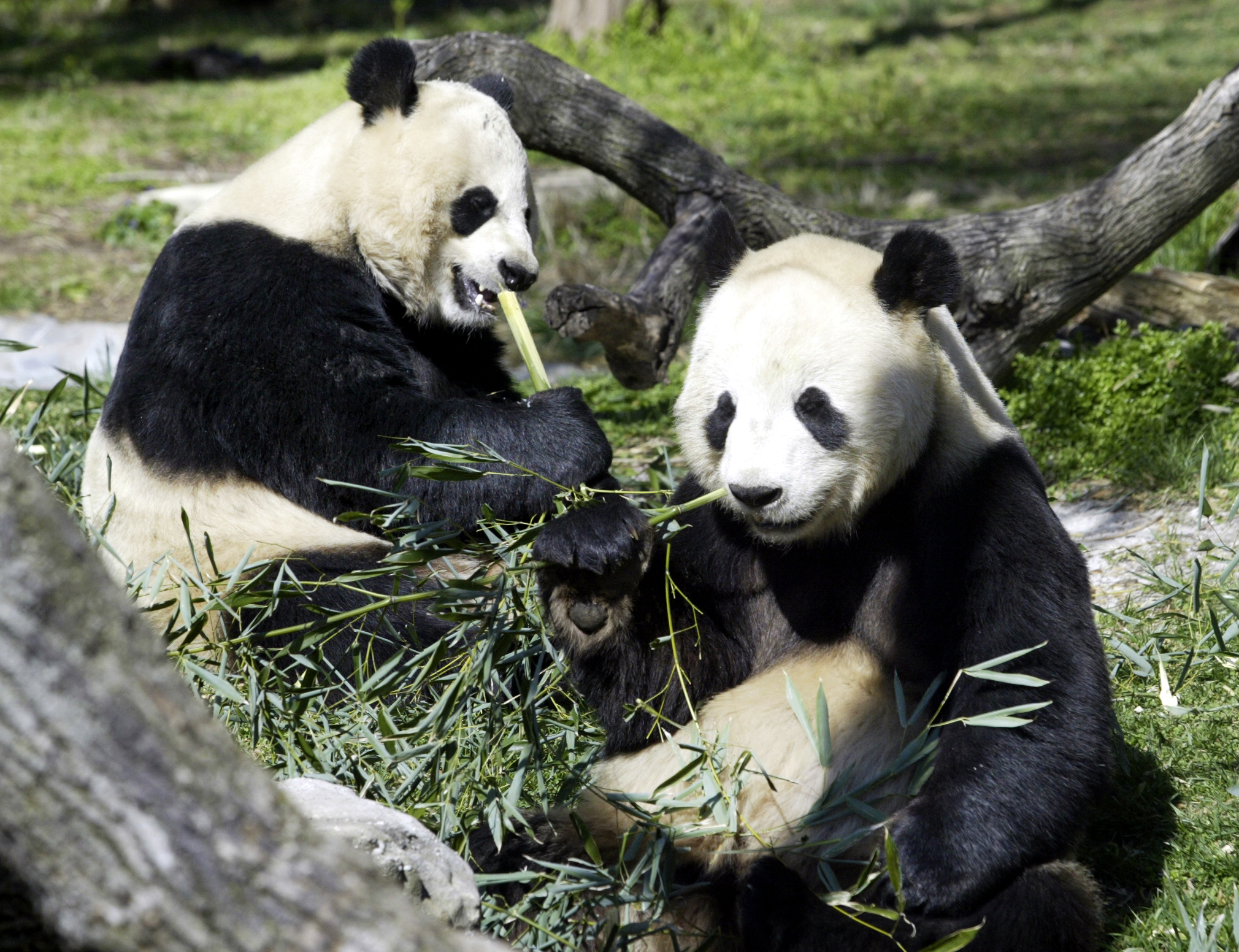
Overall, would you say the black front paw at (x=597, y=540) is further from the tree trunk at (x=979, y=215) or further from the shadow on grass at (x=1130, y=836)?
the tree trunk at (x=979, y=215)

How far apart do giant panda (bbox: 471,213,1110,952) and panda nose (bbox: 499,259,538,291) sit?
1019 mm

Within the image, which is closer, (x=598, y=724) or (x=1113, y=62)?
(x=598, y=724)

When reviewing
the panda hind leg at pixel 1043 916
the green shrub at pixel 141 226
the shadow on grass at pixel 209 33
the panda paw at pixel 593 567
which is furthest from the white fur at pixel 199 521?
the shadow on grass at pixel 209 33

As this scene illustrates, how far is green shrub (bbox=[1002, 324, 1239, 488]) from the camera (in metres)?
4.82

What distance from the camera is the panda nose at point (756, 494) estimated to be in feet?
8.36

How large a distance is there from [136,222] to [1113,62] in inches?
387

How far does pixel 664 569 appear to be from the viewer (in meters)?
2.93

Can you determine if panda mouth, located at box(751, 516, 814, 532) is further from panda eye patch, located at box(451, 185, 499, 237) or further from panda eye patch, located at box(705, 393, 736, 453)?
panda eye patch, located at box(451, 185, 499, 237)

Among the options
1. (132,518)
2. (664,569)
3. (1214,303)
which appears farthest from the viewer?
(1214,303)

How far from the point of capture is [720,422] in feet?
9.07

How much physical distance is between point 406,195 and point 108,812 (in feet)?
9.01

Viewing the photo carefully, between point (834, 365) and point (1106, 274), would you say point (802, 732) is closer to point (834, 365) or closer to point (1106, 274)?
point (834, 365)

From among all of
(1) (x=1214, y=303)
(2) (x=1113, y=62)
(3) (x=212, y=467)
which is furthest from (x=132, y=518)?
(2) (x=1113, y=62)

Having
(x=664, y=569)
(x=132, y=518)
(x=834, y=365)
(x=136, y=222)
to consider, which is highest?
(x=834, y=365)
